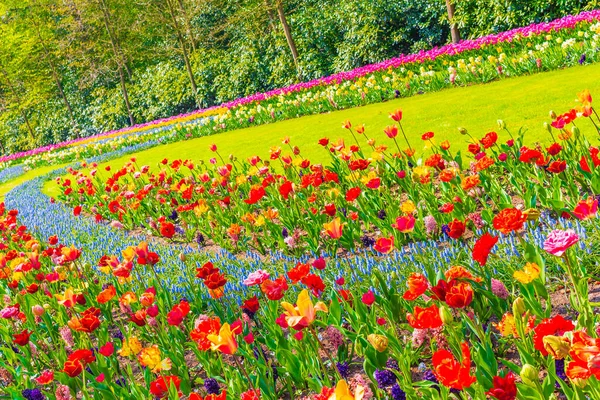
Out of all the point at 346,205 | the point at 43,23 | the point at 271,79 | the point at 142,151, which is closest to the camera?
the point at 346,205

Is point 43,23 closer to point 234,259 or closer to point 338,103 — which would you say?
point 338,103

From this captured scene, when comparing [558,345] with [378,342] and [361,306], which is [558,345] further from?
[361,306]

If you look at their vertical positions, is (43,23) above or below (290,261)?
above

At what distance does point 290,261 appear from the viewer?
4.69 metres

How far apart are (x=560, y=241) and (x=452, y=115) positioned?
764cm

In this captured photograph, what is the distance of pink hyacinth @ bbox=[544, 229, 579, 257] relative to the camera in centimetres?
167

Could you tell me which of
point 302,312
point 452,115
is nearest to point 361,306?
point 302,312

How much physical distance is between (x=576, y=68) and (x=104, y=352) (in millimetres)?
10296

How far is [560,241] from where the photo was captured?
170cm

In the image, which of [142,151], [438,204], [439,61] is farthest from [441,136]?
[142,151]

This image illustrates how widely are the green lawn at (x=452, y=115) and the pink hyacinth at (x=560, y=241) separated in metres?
4.71

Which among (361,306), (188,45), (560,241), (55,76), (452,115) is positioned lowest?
(452,115)

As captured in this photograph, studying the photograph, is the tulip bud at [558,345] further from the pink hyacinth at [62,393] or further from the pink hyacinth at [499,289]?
the pink hyacinth at [62,393]

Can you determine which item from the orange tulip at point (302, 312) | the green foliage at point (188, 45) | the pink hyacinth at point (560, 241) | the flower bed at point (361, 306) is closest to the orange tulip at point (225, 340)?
the flower bed at point (361, 306)
